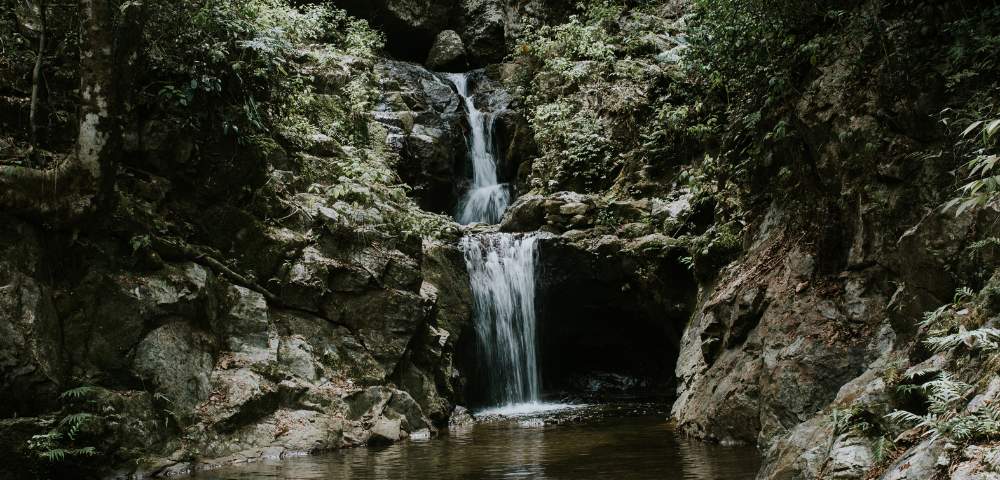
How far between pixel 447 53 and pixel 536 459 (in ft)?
62.4

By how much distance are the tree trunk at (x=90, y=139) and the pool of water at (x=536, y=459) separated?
12.4 feet

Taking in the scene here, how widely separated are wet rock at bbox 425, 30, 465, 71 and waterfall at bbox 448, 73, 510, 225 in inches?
73.5

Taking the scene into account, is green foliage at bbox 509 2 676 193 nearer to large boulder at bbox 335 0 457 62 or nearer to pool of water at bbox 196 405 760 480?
large boulder at bbox 335 0 457 62

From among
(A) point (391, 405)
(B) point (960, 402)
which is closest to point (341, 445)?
(A) point (391, 405)

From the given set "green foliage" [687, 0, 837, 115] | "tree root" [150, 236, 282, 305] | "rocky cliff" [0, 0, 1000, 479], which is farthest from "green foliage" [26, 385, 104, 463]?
"green foliage" [687, 0, 837, 115]

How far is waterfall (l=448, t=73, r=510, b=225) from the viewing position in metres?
20.2

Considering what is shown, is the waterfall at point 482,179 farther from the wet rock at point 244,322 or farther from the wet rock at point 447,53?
the wet rock at point 244,322

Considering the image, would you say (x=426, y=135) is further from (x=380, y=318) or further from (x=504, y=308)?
(x=380, y=318)

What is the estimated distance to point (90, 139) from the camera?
29.2ft

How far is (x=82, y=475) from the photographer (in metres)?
7.94

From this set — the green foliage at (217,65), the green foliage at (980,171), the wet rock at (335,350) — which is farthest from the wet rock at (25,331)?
the green foliage at (980,171)

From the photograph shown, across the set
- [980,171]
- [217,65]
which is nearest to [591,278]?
[217,65]

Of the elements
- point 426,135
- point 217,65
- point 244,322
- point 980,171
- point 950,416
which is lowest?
point 950,416

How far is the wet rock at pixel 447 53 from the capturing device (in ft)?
82.6
